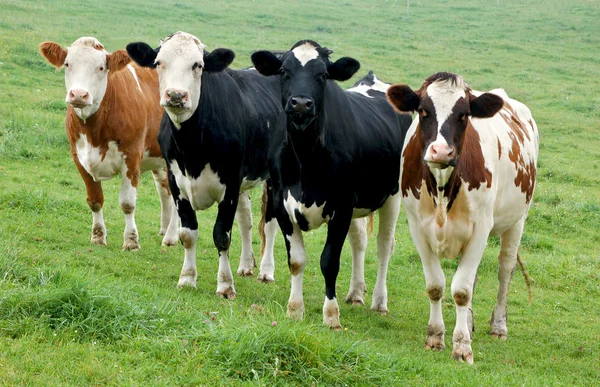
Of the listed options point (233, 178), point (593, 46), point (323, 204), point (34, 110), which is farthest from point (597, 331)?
point (593, 46)

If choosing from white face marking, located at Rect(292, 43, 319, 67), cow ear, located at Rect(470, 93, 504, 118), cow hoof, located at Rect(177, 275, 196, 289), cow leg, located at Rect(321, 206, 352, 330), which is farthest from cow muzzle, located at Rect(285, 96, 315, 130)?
cow hoof, located at Rect(177, 275, 196, 289)

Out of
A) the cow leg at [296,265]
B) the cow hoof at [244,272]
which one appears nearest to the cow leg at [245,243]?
the cow hoof at [244,272]

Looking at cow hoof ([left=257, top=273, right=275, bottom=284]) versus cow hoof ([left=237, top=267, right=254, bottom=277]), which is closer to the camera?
cow hoof ([left=257, top=273, right=275, bottom=284])

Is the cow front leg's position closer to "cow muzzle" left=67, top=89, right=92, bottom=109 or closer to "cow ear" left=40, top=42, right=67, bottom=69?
"cow muzzle" left=67, top=89, right=92, bottom=109

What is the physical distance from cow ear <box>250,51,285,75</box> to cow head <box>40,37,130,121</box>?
2611 millimetres

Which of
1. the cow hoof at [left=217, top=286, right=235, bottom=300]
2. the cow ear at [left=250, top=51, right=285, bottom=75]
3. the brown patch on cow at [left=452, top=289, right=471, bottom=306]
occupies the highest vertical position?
the cow ear at [left=250, top=51, right=285, bottom=75]

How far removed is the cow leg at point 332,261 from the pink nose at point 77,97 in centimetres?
351

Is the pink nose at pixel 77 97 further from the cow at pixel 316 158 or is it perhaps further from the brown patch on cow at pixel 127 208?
the cow at pixel 316 158

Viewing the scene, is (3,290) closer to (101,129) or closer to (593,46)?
(101,129)

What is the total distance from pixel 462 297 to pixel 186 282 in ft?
10.2

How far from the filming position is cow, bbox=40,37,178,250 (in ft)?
32.2

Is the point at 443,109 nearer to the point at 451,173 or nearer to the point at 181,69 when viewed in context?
the point at 451,173

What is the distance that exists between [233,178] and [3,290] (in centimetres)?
310

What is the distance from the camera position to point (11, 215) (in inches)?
422
